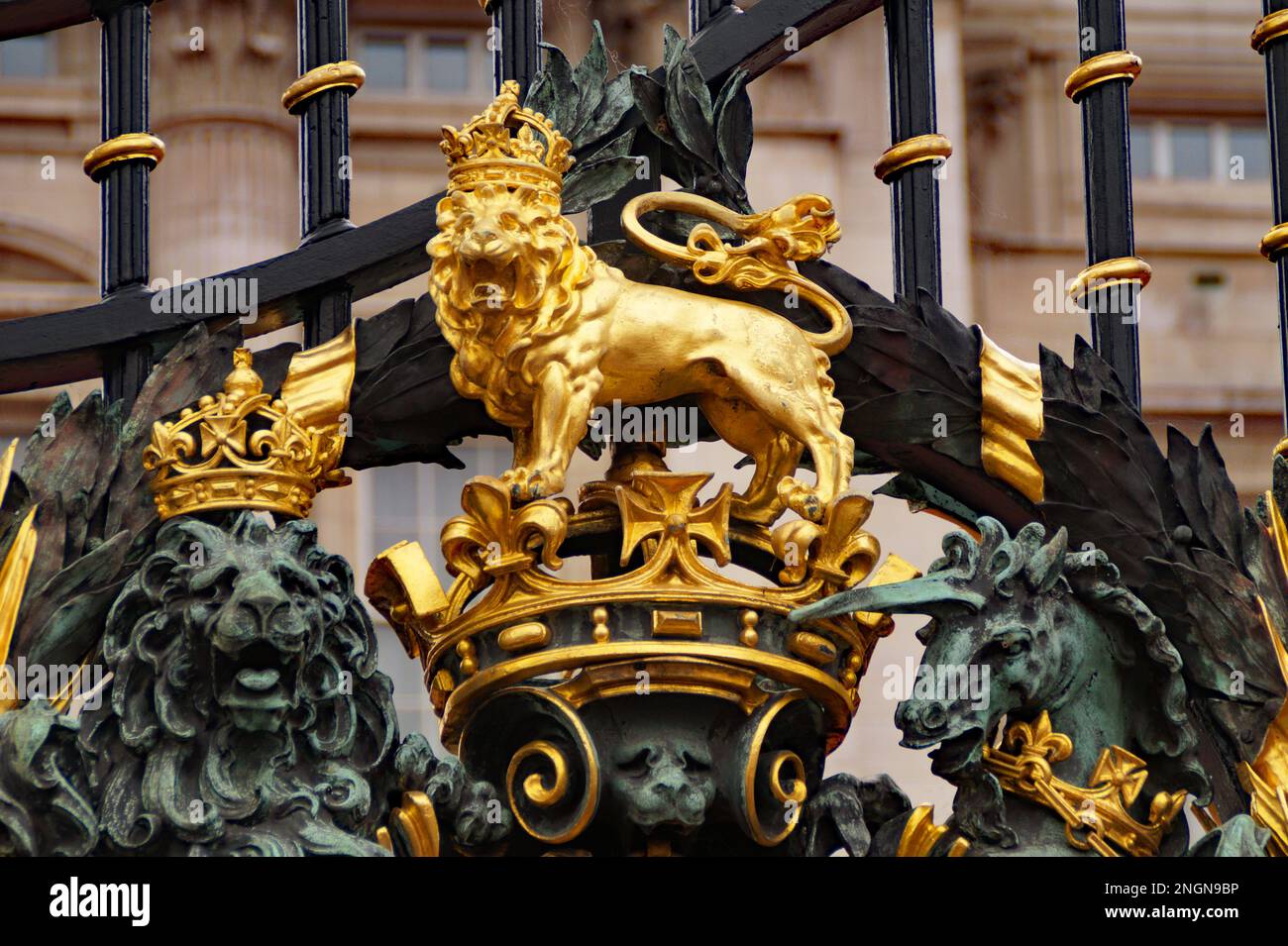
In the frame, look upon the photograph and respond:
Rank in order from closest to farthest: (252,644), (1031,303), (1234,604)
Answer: (252,644)
(1234,604)
(1031,303)

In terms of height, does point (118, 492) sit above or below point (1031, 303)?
below

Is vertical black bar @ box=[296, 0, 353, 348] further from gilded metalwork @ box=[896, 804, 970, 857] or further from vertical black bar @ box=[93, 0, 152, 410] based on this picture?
gilded metalwork @ box=[896, 804, 970, 857]

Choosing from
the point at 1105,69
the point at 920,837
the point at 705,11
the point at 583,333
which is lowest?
the point at 920,837

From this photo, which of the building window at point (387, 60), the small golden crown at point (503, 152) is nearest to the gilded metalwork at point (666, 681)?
the small golden crown at point (503, 152)

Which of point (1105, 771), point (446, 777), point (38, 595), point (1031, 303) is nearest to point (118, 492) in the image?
point (38, 595)

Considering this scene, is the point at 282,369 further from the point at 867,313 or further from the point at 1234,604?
the point at 1234,604

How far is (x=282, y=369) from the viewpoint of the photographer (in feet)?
22.4

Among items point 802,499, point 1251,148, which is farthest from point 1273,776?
point 1251,148

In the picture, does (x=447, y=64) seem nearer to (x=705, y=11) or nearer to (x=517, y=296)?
(x=705, y=11)

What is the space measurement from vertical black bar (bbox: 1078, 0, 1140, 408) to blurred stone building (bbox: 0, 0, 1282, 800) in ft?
18.0

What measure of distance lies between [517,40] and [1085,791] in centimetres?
181

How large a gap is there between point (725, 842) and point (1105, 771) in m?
0.68

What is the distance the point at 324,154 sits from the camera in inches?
283

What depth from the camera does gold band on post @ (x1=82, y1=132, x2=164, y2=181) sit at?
7211mm
